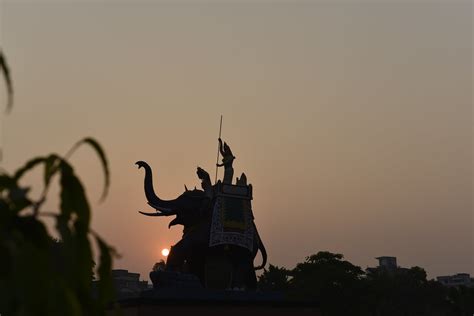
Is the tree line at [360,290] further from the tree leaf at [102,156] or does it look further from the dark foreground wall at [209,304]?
the tree leaf at [102,156]

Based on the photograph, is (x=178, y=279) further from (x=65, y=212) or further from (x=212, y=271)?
(x=65, y=212)

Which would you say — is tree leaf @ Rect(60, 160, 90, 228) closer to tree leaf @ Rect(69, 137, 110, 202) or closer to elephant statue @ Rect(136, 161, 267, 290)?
tree leaf @ Rect(69, 137, 110, 202)

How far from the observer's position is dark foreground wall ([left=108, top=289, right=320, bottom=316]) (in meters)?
20.0

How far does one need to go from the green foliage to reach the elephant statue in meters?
18.9

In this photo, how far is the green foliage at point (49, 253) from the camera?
7.96ft

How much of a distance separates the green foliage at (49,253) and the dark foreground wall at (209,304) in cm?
1763

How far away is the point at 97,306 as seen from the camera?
2.89m

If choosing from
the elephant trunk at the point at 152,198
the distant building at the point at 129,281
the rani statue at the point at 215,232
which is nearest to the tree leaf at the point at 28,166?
the rani statue at the point at 215,232

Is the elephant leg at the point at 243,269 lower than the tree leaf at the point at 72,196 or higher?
higher

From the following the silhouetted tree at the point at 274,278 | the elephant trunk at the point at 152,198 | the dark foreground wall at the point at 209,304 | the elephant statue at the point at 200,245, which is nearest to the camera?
the dark foreground wall at the point at 209,304

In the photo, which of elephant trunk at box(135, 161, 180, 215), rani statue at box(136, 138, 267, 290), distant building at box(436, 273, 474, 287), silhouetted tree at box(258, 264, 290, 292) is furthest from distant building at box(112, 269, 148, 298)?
rani statue at box(136, 138, 267, 290)

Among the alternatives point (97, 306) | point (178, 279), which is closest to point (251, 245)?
point (178, 279)

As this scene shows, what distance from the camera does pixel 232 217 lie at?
22141 millimetres

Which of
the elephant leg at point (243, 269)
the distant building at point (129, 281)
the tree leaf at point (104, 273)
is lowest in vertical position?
the tree leaf at point (104, 273)
